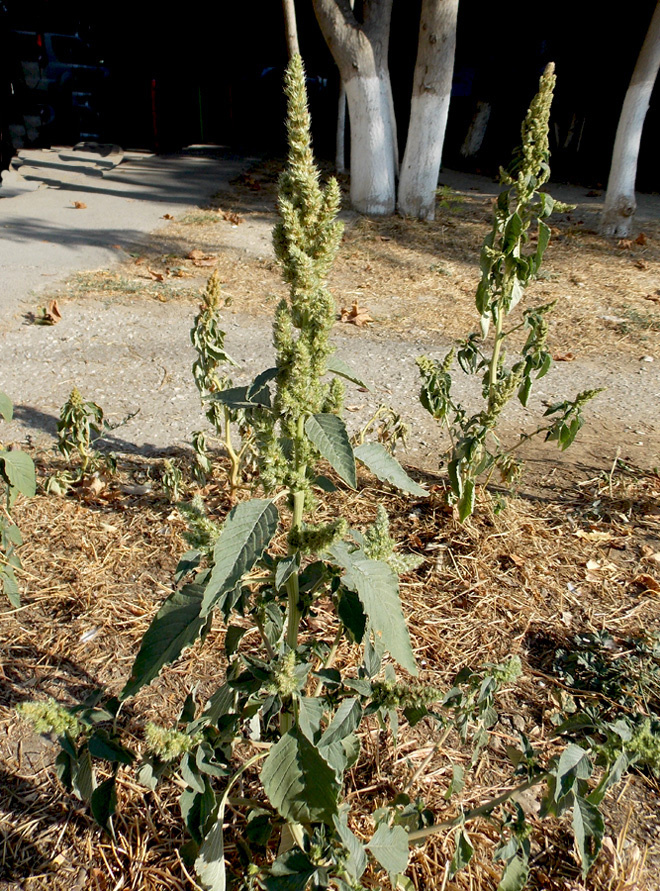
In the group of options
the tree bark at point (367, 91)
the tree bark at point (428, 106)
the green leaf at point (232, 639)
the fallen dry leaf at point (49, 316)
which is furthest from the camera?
the tree bark at point (367, 91)

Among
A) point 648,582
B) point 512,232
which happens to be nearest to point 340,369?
point 512,232

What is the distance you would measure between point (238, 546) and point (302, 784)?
0.48 m

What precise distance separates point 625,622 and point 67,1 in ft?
65.3

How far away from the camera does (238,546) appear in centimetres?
118

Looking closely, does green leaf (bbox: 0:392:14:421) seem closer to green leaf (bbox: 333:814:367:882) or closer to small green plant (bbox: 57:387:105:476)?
small green plant (bbox: 57:387:105:476)

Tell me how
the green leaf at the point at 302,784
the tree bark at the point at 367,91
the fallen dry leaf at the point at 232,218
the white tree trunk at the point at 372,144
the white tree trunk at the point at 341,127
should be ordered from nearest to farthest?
the green leaf at the point at 302,784 < the tree bark at the point at 367,91 < the white tree trunk at the point at 372,144 < the fallen dry leaf at the point at 232,218 < the white tree trunk at the point at 341,127

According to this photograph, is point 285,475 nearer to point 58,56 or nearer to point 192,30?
point 58,56

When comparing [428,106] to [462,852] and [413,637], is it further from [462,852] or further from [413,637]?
[462,852]

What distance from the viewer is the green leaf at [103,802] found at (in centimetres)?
128

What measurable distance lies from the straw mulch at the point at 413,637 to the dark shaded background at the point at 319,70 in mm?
11559

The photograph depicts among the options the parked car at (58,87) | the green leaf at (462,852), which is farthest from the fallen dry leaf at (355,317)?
the parked car at (58,87)

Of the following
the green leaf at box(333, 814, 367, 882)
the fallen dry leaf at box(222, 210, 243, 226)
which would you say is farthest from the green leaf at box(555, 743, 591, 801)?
the fallen dry leaf at box(222, 210, 243, 226)

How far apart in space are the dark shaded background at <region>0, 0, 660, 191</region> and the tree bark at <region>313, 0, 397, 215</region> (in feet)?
19.8

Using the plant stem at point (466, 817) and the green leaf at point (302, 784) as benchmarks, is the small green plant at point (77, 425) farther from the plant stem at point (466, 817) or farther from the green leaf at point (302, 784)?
the plant stem at point (466, 817)
